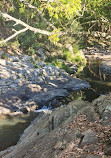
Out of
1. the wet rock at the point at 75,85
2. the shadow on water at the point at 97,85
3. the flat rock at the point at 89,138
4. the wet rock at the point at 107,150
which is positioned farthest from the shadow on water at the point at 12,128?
the wet rock at the point at 75,85

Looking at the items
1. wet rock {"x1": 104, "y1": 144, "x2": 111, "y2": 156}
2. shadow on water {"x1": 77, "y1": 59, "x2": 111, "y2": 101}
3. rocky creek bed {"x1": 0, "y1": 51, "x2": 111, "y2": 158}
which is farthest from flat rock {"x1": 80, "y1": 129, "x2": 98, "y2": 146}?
shadow on water {"x1": 77, "y1": 59, "x2": 111, "y2": 101}

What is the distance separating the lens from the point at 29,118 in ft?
44.4

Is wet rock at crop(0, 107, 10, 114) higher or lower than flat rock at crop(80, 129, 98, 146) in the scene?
lower

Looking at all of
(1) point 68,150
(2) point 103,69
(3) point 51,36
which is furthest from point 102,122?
(2) point 103,69

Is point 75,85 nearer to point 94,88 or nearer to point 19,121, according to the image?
point 94,88

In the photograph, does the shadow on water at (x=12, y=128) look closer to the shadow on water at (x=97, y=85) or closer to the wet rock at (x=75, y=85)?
the shadow on water at (x=97, y=85)

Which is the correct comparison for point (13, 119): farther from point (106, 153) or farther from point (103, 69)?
point (103, 69)

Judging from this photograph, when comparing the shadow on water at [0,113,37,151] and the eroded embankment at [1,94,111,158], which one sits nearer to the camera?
the eroded embankment at [1,94,111,158]

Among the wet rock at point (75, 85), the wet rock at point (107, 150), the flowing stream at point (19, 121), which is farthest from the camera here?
the wet rock at point (75, 85)

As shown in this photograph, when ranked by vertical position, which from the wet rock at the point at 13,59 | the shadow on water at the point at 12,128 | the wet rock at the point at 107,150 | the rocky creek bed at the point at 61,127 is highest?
the wet rock at the point at 13,59

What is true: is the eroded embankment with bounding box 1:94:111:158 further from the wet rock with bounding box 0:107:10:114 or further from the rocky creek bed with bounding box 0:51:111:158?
the wet rock with bounding box 0:107:10:114

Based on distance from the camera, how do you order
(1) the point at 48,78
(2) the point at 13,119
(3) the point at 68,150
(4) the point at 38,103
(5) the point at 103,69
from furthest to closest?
(5) the point at 103,69 < (1) the point at 48,78 < (4) the point at 38,103 < (2) the point at 13,119 < (3) the point at 68,150

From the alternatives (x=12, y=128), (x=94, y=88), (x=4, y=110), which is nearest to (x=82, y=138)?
(x=12, y=128)

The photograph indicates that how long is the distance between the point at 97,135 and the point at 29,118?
8874mm
